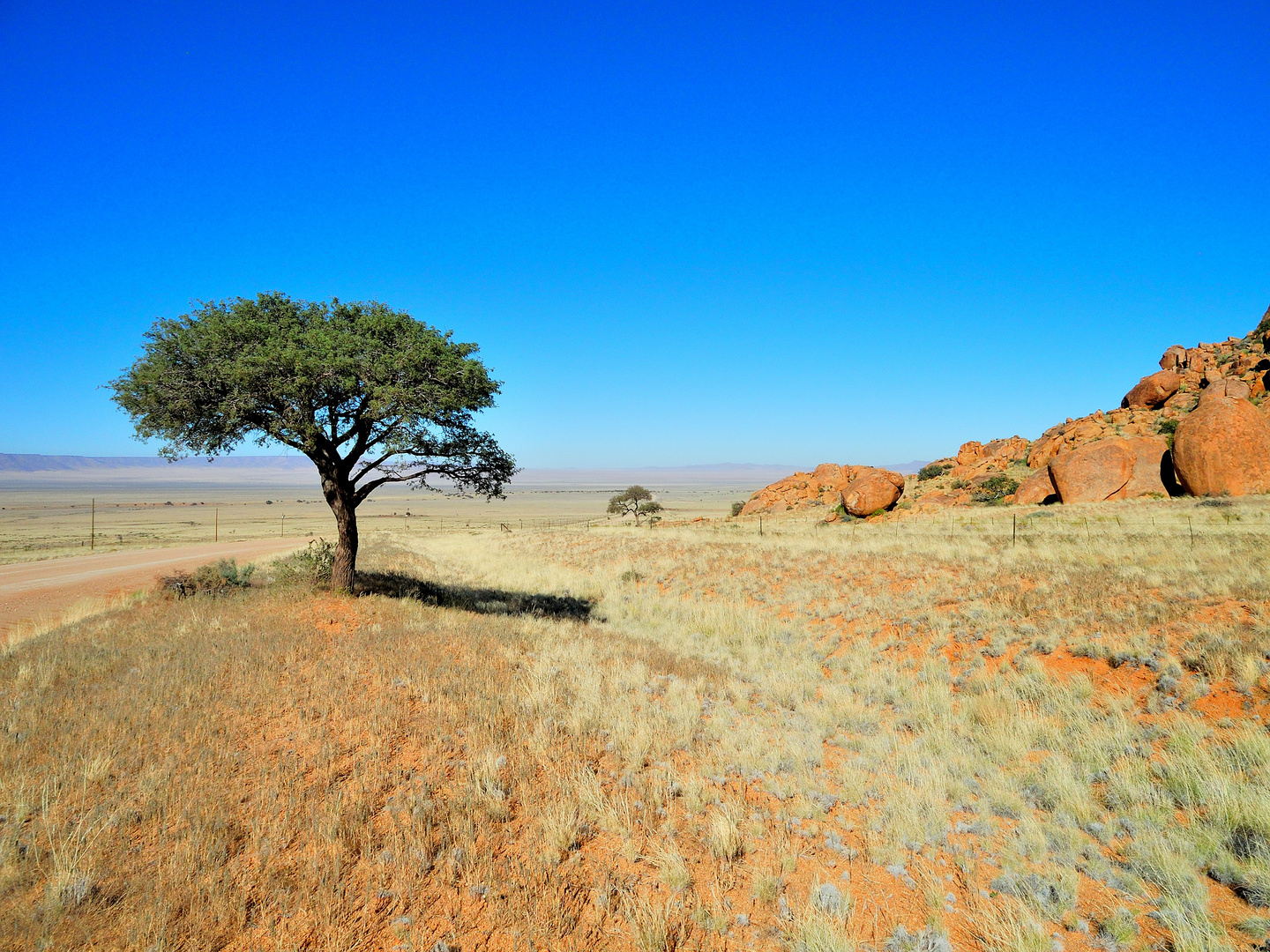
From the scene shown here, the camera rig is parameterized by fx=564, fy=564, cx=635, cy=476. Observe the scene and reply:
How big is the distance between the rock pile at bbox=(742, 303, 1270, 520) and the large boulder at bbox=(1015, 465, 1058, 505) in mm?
68

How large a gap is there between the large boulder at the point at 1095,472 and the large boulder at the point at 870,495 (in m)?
10.6

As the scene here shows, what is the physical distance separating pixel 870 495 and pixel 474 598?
1320 inches

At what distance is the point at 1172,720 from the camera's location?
7738mm

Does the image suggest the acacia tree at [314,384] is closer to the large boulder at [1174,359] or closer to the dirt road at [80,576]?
the dirt road at [80,576]

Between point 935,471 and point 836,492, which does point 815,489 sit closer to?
point 836,492

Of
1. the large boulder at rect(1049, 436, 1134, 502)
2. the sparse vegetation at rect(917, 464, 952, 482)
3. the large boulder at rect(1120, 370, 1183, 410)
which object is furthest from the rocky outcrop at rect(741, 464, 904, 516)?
the large boulder at rect(1120, 370, 1183, 410)

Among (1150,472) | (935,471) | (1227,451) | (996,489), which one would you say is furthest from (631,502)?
(1227,451)

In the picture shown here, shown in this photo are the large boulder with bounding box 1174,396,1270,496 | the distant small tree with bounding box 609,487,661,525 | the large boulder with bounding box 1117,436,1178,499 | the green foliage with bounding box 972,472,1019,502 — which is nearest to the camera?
the large boulder with bounding box 1174,396,1270,496

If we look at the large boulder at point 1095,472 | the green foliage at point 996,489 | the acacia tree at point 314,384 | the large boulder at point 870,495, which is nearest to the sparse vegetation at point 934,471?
the green foliage at point 996,489

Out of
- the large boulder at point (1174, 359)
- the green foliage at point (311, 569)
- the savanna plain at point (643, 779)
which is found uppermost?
the large boulder at point (1174, 359)

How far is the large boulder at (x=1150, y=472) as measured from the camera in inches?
1288

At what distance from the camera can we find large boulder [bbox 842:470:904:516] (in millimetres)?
42375

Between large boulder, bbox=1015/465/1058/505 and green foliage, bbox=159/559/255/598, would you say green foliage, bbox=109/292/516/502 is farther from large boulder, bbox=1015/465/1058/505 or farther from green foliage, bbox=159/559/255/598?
large boulder, bbox=1015/465/1058/505

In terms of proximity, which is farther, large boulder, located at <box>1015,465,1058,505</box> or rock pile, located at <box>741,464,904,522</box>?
rock pile, located at <box>741,464,904,522</box>
